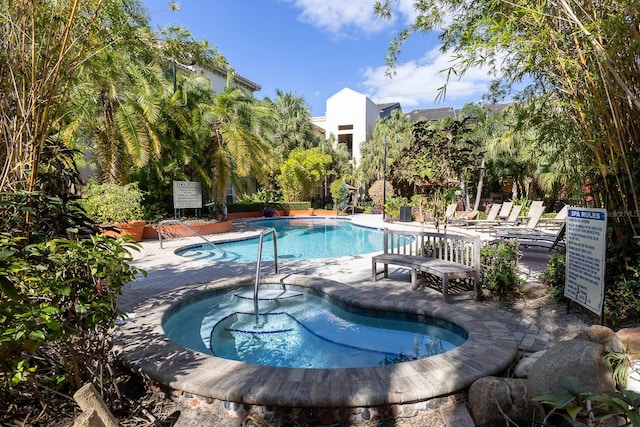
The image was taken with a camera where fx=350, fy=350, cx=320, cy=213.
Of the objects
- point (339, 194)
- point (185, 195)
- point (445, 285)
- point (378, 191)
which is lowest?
point (445, 285)

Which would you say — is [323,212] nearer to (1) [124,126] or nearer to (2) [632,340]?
(1) [124,126]

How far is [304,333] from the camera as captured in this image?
4.86 metres

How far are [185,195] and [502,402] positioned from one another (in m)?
13.5

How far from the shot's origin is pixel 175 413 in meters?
2.75

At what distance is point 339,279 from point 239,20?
8.10m

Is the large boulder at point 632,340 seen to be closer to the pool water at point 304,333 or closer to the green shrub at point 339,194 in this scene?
the pool water at point 304,333

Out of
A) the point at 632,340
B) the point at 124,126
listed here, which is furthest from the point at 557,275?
the point at 124,126

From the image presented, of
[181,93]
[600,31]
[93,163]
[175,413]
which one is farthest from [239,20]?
[175,413]

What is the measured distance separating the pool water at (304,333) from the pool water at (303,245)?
4.55 m

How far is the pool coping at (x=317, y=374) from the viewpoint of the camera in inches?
103

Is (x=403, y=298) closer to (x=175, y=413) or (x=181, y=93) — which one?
(x=175, y=413)

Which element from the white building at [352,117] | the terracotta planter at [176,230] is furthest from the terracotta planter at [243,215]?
the white building at [352,117]

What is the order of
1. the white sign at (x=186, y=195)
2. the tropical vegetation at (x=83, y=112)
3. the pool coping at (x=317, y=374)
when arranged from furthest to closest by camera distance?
the white sign at (x=186, y=195), the pool coping at (x=317, y=374), the tropical vegetation at (x=83, y=112)

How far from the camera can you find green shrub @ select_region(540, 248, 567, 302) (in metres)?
4.71
